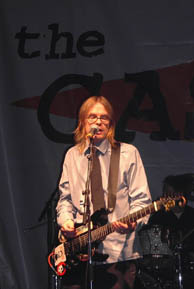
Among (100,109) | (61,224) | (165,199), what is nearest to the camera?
(165,199)

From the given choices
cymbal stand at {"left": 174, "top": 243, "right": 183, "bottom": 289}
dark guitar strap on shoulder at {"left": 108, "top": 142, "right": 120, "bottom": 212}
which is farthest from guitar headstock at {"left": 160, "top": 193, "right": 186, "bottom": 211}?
dark guitar strap on shoulder at {"left": 108, "top": 142, "right": 120, "bottom": 212}

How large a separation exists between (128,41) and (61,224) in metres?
1.84

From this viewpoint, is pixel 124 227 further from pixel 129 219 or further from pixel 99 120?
pixel 99 120

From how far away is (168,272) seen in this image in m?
3.12

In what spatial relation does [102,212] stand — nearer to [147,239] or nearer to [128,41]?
[147,239]

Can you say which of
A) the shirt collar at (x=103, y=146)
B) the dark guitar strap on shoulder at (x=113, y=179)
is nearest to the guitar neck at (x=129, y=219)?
the dark guitar strap on shoulder at (x=113, y=179)

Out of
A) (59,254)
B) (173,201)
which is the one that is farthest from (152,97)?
(59,254)

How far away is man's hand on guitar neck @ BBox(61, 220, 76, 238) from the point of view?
3.24m

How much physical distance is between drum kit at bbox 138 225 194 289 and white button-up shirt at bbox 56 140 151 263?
0.13 metres

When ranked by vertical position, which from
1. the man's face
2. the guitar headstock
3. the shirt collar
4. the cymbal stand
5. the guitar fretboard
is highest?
the man's face

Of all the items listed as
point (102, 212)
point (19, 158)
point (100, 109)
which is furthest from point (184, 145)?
point (19, 158)

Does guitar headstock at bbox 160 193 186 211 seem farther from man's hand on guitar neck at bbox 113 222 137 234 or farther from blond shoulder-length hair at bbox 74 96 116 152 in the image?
blond shoulder-length hair at bbox 74 96 116 152

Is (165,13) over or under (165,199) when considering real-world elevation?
over

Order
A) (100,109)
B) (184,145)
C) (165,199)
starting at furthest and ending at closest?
(184,145)
(100,109)
(165,199)
